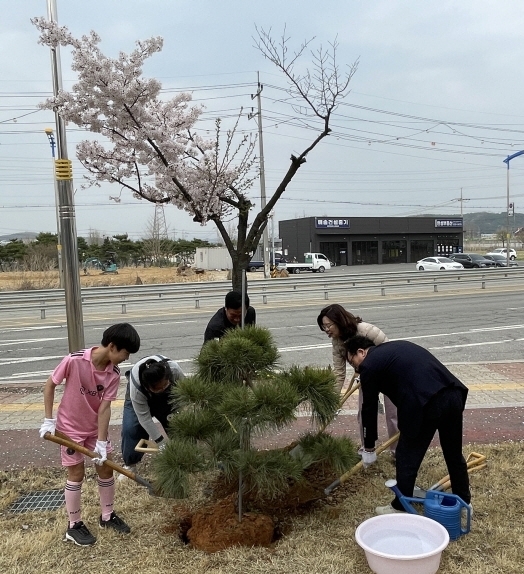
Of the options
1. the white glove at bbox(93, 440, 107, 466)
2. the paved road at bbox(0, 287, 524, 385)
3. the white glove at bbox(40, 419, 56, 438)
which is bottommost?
the paved road at bbox(0, 287, 524, 385)

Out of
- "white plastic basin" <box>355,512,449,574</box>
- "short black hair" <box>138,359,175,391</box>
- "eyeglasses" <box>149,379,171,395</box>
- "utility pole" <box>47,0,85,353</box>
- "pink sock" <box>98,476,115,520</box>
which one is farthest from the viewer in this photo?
"utility pole" <box>47,0,85,353</box>

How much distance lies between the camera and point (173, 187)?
5.29 metres

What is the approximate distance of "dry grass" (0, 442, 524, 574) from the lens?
293 cm

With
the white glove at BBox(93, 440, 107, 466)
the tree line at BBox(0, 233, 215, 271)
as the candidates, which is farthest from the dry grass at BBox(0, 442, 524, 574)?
the tree line at BBox(0, 233, 215, 271)

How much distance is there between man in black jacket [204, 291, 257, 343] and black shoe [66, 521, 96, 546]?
1.67 metres

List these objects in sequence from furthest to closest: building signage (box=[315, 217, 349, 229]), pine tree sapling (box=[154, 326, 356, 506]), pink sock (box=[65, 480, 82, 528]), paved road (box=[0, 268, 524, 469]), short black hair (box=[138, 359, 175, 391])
Answer: building signage (box=[315, 217, 349, 229]) < paved road (box=[0, 268, 524, 469]) < short black hair (box=[138, 359, 175, 391]) < pink sock (box=[65, 480, 82, 528]) < pine tree sapling (box=[154, 326, 356, 506])

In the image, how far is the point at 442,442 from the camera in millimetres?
3213

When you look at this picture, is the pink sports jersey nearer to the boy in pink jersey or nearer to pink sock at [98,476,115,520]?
the boy in pink jersey

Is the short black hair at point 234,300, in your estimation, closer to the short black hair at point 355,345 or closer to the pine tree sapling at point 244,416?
the pine tree sapling at point 244,416

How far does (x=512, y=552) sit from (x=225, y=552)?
1571 millimetres

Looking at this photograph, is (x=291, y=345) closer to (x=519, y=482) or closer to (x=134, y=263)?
(x=519, y=482)

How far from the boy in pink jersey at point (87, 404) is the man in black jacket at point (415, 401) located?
1397 millimetres

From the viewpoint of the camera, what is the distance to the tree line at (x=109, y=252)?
140ft

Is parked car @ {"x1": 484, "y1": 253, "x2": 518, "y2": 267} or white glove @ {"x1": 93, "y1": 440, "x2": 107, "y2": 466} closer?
white glove @ {"x1": 93, "y1": 440, "x2": 107, "y2": 466}
